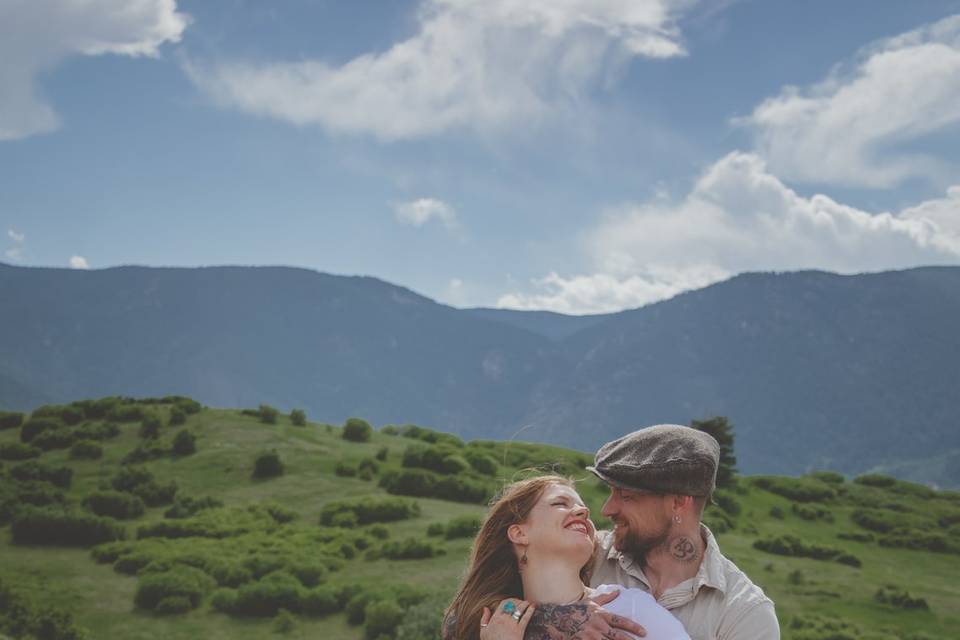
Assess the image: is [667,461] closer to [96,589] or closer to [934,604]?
[96,589]

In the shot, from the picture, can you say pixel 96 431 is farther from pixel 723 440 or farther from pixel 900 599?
pixel 900 599

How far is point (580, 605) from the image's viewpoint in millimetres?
4121

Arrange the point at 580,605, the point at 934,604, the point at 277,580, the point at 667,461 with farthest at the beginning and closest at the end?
the point at 934,604 → the point at 277,580 → the point at 667,461 → the point at 580,605

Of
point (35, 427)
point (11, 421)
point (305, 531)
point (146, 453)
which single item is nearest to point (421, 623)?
point (305, 531)

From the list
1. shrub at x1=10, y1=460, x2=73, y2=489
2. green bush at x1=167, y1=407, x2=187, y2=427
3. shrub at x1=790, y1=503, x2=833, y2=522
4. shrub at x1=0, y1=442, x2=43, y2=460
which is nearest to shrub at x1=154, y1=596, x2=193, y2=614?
shrub at x1=10, y1=460, x2=73, y2=489

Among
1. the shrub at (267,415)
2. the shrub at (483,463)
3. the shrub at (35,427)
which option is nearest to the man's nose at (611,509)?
the shrub at (483,463)

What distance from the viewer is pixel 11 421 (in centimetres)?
5297

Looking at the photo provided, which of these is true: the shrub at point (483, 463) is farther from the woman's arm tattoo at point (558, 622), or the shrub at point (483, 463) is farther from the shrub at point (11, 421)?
the woman's arm tattoo at point (558, 622)

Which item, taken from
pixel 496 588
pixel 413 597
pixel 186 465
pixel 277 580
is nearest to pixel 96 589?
pixel 277 580

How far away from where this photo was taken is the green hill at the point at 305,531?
25.9m

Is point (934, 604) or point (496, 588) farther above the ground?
point (496, 588)

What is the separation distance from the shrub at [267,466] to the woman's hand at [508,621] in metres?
41.5

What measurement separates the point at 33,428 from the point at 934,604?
4906 cm

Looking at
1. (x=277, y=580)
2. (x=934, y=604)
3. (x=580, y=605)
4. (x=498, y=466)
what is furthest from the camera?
(x=498, y=466)
